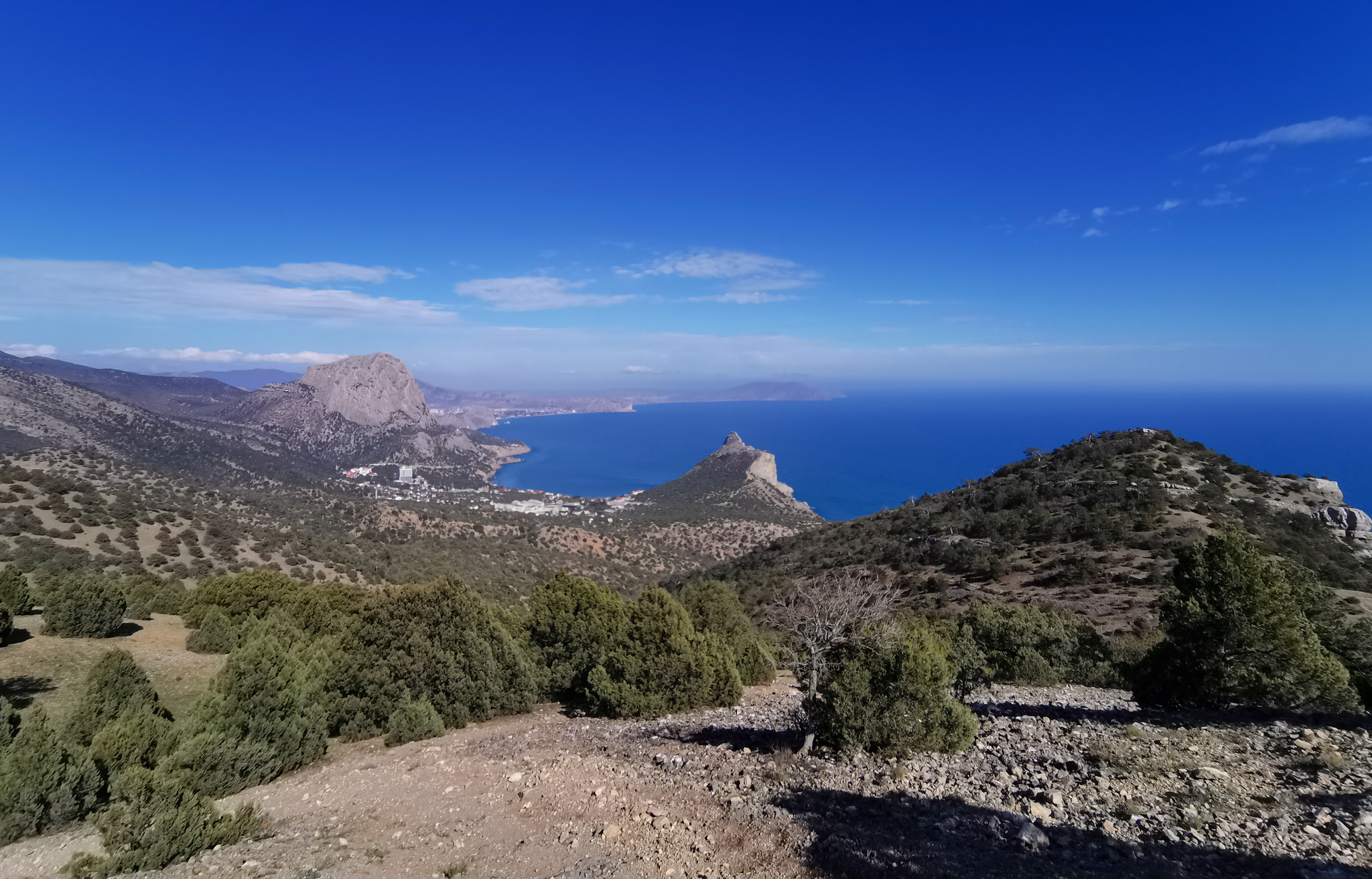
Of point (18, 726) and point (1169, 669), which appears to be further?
point (1169, 669)

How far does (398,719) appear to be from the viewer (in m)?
10.5

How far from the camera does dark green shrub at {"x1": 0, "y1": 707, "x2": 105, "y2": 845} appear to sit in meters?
6.90

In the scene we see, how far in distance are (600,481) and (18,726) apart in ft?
471

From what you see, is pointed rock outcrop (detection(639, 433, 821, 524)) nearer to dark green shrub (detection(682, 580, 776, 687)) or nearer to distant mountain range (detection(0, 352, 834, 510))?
distant mountain range (detection(0, 352, 834, 510))

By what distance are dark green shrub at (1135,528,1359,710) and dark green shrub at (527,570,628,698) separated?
10415 millimetres

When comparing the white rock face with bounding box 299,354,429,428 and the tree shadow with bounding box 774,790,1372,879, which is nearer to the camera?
the tree shadow with bounding box 774,790,1372,879

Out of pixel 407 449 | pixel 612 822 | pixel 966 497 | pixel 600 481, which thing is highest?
pixel 612 822

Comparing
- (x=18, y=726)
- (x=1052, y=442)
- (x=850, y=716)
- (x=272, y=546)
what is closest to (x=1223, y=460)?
(x=850, y=716)

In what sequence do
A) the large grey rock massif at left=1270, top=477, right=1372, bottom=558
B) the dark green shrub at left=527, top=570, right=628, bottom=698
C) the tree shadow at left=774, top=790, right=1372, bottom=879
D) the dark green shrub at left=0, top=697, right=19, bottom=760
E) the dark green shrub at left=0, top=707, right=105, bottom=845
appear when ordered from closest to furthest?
1. the tree shadow at left=774, top=790, right=1372, bottom=879
2. the dark green shrub at left=0, top=707, right=105, bottom=845
3. the dark green shrub at left=0, top=697, right=19, bottom=760
4. the dark green shrub at left=527, top=570, right=628, bottom=698
5. the large grey rock massif at left=1270, top=477, right=1372, bottom=558

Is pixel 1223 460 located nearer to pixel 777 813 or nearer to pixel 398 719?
pixel 777 813

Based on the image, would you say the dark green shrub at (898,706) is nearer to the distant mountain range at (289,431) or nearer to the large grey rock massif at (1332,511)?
the large grey rock massif at (1332,511)

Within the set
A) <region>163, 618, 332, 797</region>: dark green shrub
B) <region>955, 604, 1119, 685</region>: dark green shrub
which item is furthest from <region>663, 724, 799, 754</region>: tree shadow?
<region>163, 618, 332, 797</region>: dark green shrub

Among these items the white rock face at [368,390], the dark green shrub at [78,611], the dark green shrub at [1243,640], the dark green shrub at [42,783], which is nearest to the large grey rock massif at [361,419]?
the white rock face at [368,390]

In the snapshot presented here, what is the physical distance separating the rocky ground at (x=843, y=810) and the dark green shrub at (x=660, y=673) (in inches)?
93.1
